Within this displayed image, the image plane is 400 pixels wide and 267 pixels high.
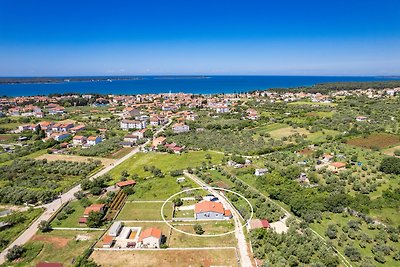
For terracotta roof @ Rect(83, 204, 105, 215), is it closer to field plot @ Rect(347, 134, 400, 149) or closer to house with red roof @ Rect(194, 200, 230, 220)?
house with red roof @ Rect(194, 200, 230, 220)

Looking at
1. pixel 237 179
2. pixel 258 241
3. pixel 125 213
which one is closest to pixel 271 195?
pixel 237 179

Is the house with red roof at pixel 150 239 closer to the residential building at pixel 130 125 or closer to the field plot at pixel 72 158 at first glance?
the field plot at pixel 72 158

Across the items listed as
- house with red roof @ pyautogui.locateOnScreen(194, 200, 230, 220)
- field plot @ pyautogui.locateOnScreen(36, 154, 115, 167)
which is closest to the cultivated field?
house with red roof @ pyautogui.locateOnScreen(194, 200, 230, 220)

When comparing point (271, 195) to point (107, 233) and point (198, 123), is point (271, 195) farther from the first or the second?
point (198, 123)

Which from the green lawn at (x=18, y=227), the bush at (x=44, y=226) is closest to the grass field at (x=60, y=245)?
the bush at (x=44, y=226)

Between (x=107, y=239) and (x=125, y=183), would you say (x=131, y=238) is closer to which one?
(x=107, y=239)

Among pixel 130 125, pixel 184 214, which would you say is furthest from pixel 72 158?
pixel 184 214
